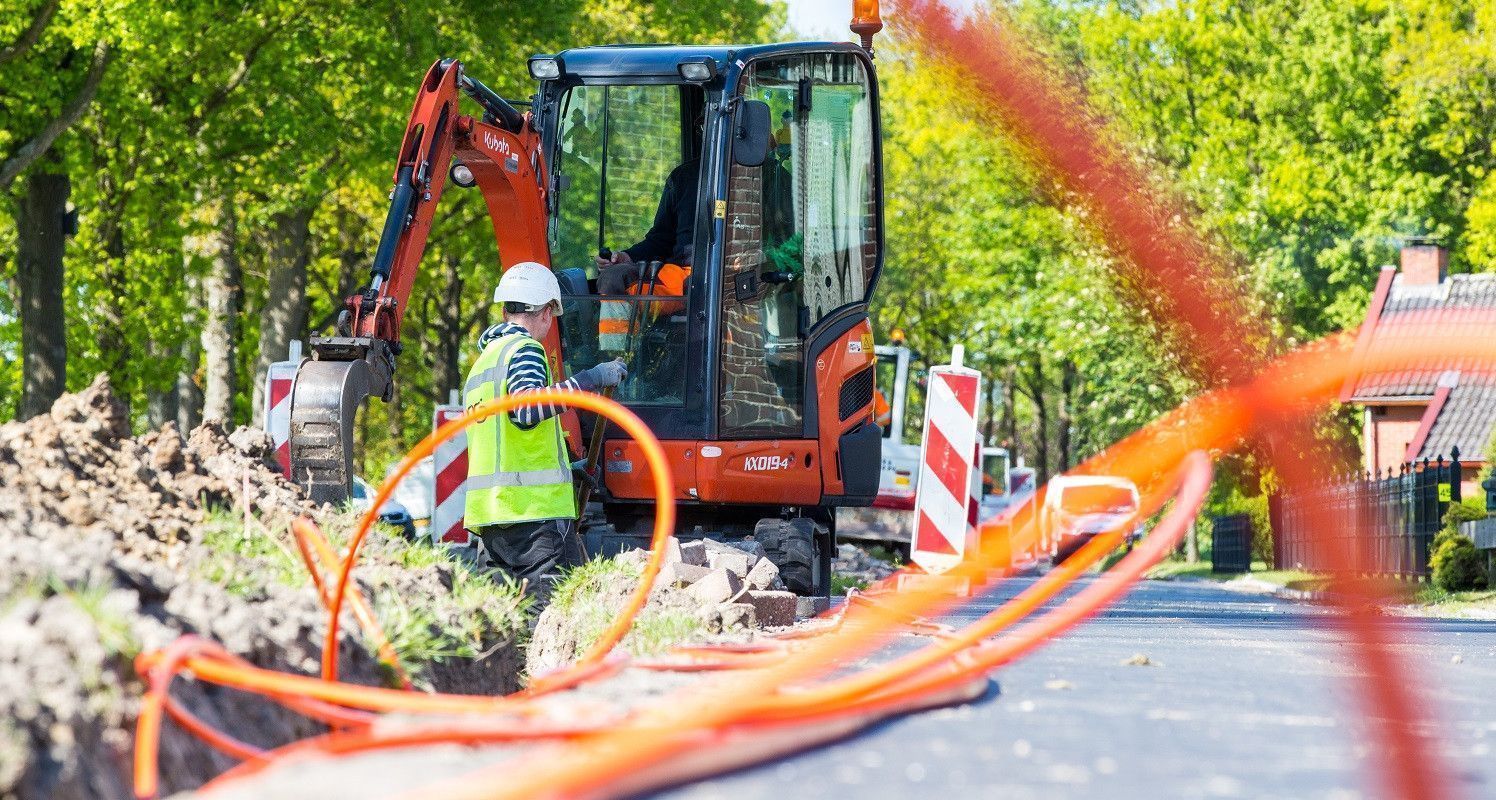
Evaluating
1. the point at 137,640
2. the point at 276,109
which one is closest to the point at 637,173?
the point at 137,640

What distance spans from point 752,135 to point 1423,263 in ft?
117

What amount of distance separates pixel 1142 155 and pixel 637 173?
11.9 feet

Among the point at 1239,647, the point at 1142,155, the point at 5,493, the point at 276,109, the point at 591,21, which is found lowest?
the point at 1239,647

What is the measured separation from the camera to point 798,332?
12.5 m

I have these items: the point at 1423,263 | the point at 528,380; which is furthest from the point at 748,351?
the point at 1423,263

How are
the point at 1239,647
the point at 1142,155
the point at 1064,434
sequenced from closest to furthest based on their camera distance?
the point at 1239,647 → the point at 1142,155 → the point at 1064,434

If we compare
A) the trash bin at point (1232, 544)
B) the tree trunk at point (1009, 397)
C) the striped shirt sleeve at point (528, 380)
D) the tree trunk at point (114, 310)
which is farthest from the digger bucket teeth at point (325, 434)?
the tree trunk at point (1009, 397)

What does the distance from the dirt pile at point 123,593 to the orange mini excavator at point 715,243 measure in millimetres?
3828

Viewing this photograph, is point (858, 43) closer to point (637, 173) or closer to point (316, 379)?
point (637, 173)

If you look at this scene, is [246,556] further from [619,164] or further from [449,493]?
[449,493]

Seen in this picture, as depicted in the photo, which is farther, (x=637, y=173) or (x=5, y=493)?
(x=637, y=173)

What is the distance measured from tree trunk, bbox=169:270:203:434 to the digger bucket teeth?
21279 millimetres

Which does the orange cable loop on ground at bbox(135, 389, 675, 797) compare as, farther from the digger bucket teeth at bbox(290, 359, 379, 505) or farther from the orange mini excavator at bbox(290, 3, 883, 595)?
the orange mini excavator at bbox(290, 3, 883, 595)

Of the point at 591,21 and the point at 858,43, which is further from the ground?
the point at 591,21
